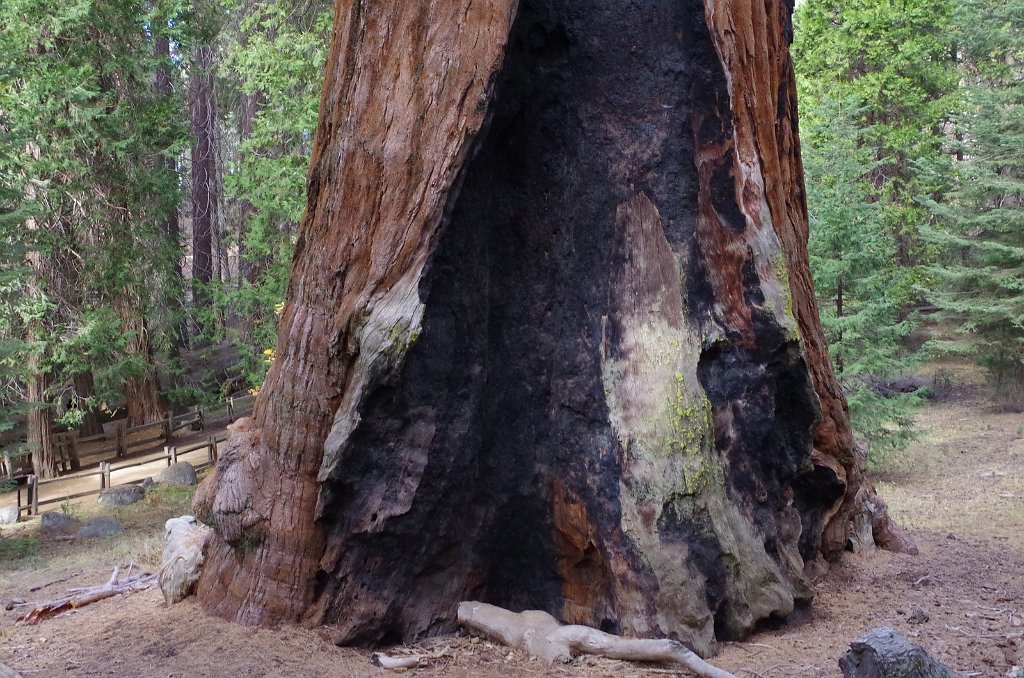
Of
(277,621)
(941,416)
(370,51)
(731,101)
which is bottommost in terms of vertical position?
(941,416)

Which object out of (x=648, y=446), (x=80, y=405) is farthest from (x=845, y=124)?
(x=80, y=405)

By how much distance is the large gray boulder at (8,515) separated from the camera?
46.9 feet

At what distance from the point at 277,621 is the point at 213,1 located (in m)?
15.6

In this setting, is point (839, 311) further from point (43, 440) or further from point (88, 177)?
point (43, 440)

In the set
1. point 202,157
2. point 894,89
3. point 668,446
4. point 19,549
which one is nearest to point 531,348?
point 668,446

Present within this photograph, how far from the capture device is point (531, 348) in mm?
5562

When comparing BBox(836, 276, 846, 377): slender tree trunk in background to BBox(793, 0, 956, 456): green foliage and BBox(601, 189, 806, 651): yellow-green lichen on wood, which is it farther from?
BBox(601, 189, 806, 651): yellow-green lichen on wood

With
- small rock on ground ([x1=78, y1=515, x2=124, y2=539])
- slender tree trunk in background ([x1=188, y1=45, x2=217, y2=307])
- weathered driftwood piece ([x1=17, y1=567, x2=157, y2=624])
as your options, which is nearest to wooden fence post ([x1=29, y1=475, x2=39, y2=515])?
small rock on ground ([x1=78, y1=515, x2=124, y2=539])

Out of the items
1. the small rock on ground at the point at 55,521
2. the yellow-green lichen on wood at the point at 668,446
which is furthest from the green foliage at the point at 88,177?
the yellow-green lichen on wood at the point at 668,446

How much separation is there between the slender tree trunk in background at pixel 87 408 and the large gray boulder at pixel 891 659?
1592 centimetres

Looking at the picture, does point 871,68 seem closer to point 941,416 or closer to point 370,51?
point 941,416

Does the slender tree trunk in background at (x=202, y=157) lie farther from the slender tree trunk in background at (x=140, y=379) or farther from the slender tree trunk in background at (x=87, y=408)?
the slender tree trunk in background at (x=87, y=408)

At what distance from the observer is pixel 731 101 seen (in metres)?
5.27

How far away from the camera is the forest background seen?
476 inches
